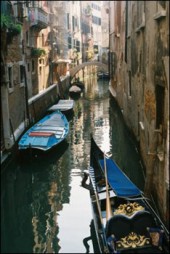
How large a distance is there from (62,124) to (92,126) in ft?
11.1

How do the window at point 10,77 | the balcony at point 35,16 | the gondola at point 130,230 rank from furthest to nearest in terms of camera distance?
the balcony at point 35,16
the window at point 10,77
the gondola at point 130,230

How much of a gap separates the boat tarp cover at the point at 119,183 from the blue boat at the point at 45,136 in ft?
11.2

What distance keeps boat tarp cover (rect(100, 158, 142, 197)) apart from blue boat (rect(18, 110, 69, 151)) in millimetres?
3422

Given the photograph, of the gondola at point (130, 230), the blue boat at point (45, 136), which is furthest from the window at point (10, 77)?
the gondola at point (130, 230)

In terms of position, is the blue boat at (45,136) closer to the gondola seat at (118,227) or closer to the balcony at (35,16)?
the balcony at (35,16)

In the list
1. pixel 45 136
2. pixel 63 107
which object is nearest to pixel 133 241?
pixel 45 136

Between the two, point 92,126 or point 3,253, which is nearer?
point 3,253

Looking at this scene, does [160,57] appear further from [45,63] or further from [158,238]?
[45,63]

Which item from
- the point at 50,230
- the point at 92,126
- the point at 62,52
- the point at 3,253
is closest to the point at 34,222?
the point at 50,230

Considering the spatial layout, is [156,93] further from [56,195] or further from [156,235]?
[56,195]

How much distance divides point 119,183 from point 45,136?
5054 millimetres

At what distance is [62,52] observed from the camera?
28203mm

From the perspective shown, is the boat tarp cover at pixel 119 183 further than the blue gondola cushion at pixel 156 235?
Yes

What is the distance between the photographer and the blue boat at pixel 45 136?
11.3m
